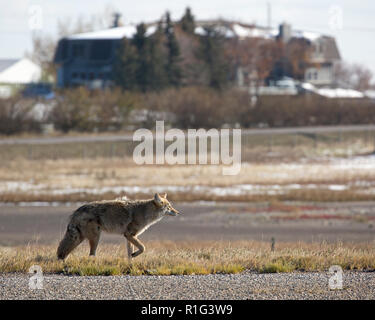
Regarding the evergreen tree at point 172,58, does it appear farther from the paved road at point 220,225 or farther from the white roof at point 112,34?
the paved road at point 220,225

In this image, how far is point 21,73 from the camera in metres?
125

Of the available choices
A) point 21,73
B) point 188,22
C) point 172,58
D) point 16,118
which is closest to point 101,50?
point 188,22

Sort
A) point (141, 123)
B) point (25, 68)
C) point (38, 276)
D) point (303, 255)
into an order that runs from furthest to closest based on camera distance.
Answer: point (25, 68)
point (141, 123)
point (303, 255)
point (38, 276)

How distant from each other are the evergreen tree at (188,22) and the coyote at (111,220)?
8385 centimetres

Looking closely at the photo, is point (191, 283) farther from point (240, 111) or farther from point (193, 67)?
point (193, 67)

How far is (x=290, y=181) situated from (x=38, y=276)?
108 ft

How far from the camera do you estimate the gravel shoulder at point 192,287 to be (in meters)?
11.1

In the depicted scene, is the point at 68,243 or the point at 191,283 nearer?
the point at 191,283

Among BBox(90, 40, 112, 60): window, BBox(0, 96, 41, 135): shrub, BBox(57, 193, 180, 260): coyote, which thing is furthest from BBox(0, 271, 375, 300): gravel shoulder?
BBox(90, 40, 112, 60): window

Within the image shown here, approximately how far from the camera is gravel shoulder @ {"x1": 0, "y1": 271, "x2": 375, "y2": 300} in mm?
11141

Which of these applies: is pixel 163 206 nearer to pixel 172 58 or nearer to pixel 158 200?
pixel 158 200

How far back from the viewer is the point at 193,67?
3438 inches
